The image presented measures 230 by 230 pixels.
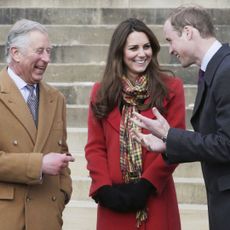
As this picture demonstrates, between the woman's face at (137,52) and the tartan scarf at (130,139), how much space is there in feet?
0.26

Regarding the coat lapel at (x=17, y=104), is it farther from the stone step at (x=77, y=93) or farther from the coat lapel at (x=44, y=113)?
the stone step at (x=77, y=93)

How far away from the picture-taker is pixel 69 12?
805 centimetres

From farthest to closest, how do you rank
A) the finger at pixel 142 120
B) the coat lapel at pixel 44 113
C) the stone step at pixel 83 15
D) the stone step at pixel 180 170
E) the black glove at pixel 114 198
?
the stone step at pixel 83 15, the stone step at pixel 180 170, the black glove at pixel 114 198, the coat lapel at pixel 44 113, the finger at pixel 142 120

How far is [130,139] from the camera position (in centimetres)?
369

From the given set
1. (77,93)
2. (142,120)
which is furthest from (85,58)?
(142,120)

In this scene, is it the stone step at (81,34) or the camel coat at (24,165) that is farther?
the stone step at (81,34)

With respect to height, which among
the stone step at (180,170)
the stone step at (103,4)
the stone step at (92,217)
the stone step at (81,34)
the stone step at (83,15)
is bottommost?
the stone step at (92,217)

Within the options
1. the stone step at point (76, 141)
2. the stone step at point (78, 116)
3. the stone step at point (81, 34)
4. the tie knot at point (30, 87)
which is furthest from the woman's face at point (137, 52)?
the stone step at point (81, 34)

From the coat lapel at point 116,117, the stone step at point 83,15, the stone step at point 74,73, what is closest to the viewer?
the coat lapel at point 116,117

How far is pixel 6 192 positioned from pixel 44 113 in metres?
0.47

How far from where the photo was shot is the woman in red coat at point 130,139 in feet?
11.9

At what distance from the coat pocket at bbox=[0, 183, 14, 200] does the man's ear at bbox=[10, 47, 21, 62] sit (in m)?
0.66

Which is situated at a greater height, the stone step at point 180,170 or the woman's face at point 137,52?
the woman's face at point 137,52

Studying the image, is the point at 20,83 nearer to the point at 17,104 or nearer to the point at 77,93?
the point at 17,104
